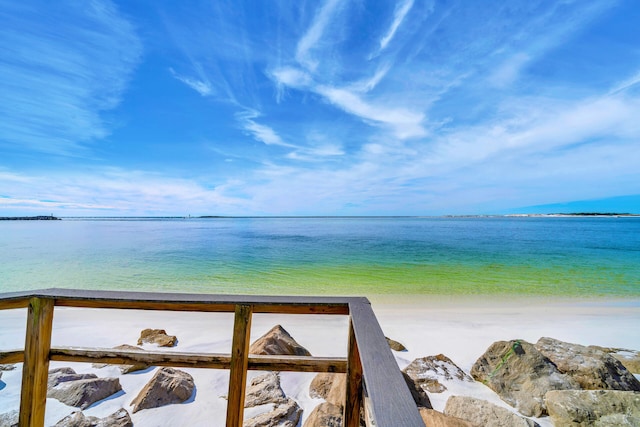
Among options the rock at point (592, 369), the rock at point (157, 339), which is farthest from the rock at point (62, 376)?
the rock at point (592, 369)

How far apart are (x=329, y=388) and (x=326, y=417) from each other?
83 cm

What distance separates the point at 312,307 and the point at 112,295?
1.23m

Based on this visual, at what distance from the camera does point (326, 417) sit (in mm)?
2553

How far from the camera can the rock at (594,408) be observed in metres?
2.46

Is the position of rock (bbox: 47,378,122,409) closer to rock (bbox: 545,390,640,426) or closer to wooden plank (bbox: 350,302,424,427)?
wooden plank (bbox: 350,302,424,427)

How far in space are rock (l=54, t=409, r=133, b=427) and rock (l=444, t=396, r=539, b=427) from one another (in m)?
3.02

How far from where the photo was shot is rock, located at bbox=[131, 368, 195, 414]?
2954 millimetres

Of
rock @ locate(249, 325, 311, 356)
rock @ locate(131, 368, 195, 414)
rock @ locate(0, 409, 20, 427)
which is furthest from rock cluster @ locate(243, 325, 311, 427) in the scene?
rock @ locate(0, 409, 20, 427)

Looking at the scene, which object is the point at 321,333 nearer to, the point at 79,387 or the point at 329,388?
the point at 329,388

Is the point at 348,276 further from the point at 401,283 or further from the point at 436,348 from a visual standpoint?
the point at 436,348

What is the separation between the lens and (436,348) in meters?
4.89

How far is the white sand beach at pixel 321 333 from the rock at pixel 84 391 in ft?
0.22

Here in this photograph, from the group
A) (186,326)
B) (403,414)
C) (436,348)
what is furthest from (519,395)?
(186,326)

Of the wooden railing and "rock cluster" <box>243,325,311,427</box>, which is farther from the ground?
the wooden railing
